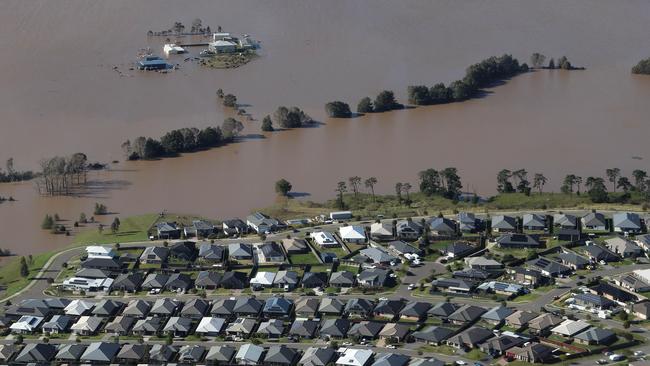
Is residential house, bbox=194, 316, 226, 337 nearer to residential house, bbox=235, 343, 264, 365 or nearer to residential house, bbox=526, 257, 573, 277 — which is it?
residential house, bbox=235, 343, 264, 365

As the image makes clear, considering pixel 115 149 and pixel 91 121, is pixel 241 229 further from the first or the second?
pixel 91 121

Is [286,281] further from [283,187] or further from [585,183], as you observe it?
[585,183]

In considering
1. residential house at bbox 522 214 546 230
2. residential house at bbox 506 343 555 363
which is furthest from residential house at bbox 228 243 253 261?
residential house at bbox 506 343 555 363

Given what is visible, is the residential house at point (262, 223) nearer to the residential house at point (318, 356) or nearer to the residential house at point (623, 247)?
the residential house at point (318, 356)

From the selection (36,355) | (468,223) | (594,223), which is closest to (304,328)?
(36,355)

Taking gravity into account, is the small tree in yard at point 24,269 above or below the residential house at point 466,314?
above

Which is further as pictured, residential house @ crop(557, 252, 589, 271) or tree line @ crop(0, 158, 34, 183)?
tree line @ crop(0, 158, 34, 183)

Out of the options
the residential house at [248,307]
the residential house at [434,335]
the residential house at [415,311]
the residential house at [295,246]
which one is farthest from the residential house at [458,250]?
the residential house at [248,307]
